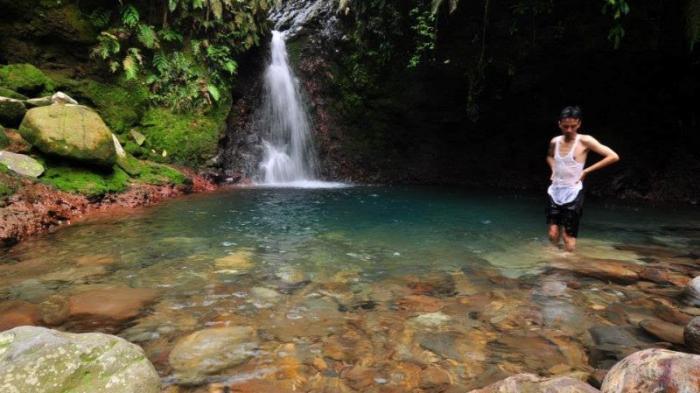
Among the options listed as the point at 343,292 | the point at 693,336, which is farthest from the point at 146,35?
the point at 693,336

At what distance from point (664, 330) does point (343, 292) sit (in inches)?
106

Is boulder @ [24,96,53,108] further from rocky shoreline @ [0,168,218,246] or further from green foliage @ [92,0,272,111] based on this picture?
green foliage @ [92,0,272,111]

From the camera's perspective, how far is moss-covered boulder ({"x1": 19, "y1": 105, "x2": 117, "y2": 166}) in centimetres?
791

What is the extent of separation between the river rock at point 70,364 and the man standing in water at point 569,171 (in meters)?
5.07

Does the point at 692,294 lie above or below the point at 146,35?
below

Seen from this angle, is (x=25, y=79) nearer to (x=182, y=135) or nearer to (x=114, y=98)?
(x=114, y=98)

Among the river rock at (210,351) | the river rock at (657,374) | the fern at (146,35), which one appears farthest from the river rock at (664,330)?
the fern at (146,35)

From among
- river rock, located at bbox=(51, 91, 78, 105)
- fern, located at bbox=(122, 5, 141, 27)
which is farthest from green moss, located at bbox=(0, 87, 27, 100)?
fern, located at bbox=(122, 5, 141, 27)

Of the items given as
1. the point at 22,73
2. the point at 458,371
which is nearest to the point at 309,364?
the point at 458,371

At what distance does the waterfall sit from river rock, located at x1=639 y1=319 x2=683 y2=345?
39.7 ft

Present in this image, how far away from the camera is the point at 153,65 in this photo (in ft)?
41.3

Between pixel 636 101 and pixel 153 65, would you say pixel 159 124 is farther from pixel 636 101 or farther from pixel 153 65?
pixel 636 101

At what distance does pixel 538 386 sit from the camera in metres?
2.18

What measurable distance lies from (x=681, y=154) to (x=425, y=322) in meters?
11.4
